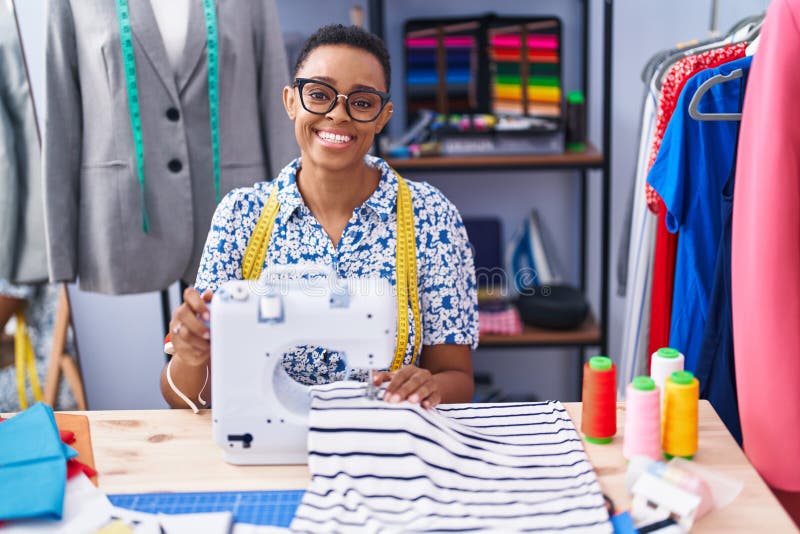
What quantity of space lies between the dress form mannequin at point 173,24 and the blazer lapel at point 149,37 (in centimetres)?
3

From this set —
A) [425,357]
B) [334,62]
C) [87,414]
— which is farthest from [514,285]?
[87,414]

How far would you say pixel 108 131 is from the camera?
226 cm

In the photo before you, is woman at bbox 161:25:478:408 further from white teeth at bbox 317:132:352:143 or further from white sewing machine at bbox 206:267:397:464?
white sewing machine at bbox 206:267:397:464

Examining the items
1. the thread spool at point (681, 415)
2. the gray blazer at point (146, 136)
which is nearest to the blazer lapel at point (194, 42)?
the gray blazer at point (146, 136)

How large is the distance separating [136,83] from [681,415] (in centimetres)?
159

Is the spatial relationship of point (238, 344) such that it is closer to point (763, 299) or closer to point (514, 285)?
point (763, 299)

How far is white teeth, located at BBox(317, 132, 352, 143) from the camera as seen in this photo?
1.66 m

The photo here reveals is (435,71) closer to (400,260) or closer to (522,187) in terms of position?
(522,187)

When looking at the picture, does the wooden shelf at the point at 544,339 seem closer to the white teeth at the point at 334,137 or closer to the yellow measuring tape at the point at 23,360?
the white teeth at the point at 334,137

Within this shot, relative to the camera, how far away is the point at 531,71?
280 cm

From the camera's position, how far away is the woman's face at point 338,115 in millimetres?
1645

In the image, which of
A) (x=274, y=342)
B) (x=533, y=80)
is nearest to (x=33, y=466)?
(x=274, y=342)

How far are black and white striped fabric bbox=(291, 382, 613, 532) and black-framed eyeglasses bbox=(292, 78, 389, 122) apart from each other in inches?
21.6

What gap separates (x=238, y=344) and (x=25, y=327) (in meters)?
1.80
